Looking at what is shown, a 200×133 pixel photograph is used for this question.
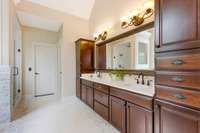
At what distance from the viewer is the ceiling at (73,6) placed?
13.2 feet

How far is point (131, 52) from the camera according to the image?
2.76 meters

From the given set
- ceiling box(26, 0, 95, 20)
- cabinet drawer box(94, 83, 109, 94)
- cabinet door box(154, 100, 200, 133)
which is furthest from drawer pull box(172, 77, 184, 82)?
ceiling box(26, 0, 95, 20)

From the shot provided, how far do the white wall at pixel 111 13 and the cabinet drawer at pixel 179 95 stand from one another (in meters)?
1.40

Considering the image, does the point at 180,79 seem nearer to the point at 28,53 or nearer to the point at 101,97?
the point at 101,97

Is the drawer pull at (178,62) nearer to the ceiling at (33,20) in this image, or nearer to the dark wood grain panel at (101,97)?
the dark wood grain panel at (101,97)

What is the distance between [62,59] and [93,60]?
1.06 meters

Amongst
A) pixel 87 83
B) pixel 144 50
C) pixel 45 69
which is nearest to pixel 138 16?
pixel 144 50

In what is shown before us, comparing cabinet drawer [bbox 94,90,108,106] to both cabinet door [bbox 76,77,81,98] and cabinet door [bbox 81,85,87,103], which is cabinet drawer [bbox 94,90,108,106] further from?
cabinet door [bbox 76,77,81,98]

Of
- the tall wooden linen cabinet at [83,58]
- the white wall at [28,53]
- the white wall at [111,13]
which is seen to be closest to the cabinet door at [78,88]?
the tall wooden linen cabinet at [83,58]

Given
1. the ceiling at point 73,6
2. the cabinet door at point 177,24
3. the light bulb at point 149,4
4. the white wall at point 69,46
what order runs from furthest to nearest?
the white wall at point 69,46
the ceiling at point 73,6
the light bulb at point 149,4
the cabinet door at point 177,24

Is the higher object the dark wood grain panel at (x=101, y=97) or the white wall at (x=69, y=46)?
the white wall at (x=69, y=46)

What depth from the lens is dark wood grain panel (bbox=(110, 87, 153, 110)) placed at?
1.57 metres

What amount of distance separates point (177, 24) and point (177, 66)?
395 mm

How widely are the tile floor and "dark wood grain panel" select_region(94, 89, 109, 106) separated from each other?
1.24 ft
